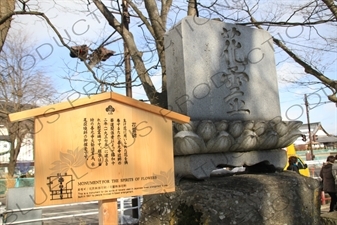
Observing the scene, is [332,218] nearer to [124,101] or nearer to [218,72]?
[218,72]

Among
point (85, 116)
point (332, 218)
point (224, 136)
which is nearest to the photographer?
point (85, 116)

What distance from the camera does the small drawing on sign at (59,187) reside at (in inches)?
78.5

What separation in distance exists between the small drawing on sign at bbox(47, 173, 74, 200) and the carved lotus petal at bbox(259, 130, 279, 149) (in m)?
2.06

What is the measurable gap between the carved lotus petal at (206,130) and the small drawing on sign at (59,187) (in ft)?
4.45

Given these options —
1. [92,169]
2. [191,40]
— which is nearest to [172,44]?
[191,40]

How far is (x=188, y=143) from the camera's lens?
290 centimetres

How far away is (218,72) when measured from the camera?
353 cm

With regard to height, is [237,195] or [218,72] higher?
[218,72]

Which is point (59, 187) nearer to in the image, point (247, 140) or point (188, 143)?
point (188, 143)

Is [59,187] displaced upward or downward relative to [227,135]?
downward

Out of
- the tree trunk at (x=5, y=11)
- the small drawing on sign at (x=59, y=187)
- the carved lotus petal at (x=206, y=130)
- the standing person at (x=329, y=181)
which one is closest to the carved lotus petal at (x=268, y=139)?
the carved lotus petal at (x=206, y=130)

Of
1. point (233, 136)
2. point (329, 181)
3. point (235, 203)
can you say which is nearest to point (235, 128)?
point (233, 136)

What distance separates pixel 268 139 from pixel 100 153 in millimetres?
1922

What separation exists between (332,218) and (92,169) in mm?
3606
